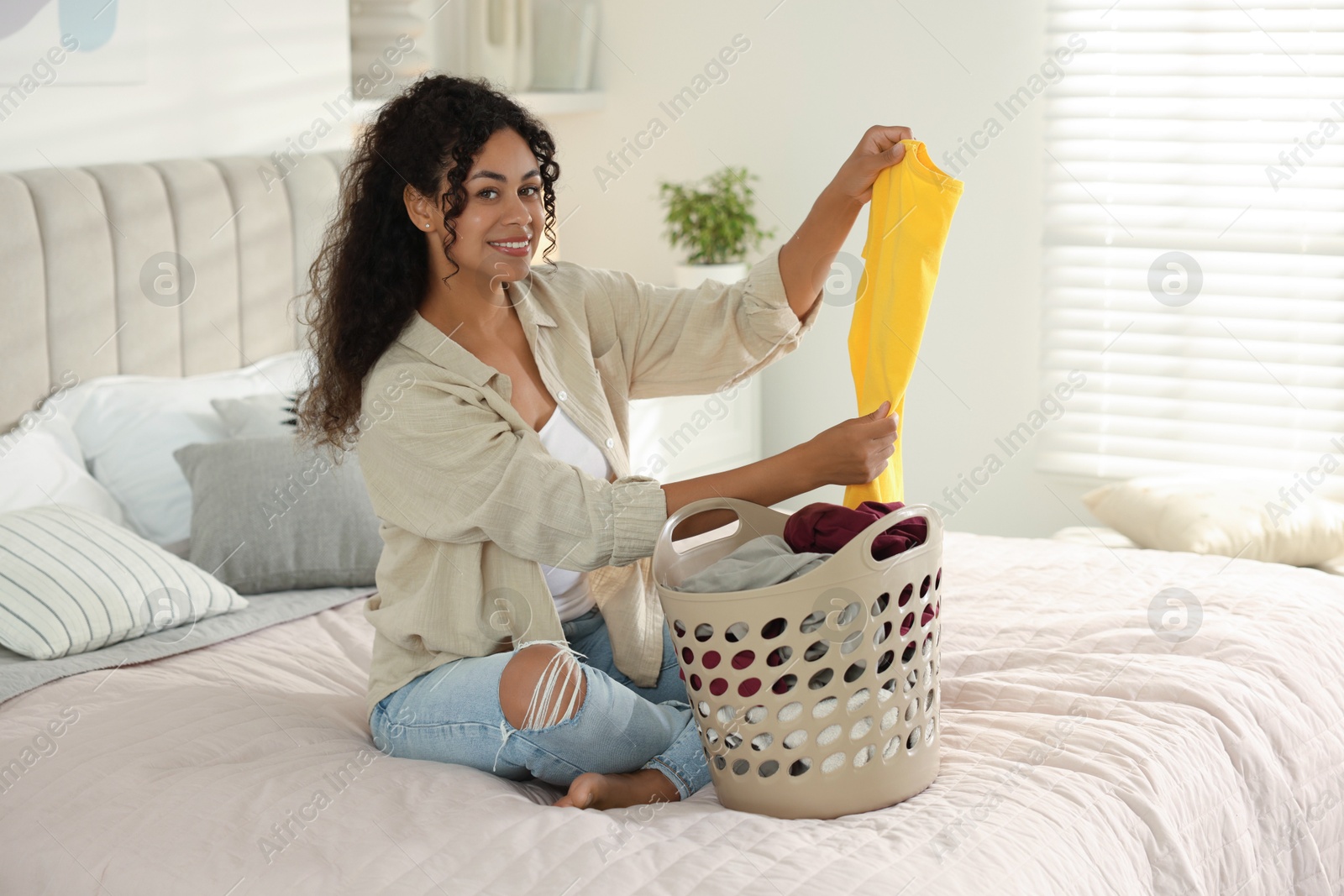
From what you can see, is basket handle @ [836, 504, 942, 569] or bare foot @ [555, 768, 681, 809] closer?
basket handle @ [836, 504, 942, 569]

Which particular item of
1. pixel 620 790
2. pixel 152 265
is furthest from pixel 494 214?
pixel 152 265

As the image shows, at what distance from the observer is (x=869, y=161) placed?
5.10ft

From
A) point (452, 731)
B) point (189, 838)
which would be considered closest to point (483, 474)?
point (452, 731)

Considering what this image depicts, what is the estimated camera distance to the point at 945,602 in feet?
6.32

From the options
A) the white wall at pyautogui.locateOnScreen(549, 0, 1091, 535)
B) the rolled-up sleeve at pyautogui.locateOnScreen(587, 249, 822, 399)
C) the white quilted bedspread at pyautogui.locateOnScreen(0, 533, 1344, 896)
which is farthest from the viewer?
the white wall at pyautogui.locateOnScreen(549, 0, 1091, 535)

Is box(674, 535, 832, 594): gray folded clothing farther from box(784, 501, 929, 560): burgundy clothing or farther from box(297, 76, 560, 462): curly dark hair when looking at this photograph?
box(297, 76, 560, 462): curly dark hair

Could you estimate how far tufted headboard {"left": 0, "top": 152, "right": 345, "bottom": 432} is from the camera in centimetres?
226

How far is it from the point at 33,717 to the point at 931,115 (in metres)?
2.64

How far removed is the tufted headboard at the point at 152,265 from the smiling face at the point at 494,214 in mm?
1053

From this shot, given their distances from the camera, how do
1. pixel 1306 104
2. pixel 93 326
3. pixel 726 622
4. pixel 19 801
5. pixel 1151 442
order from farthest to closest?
pixel 1151 442 < pixel 1306 104 < pixel 93 326 < pixel 19 801 < pixel 726 622

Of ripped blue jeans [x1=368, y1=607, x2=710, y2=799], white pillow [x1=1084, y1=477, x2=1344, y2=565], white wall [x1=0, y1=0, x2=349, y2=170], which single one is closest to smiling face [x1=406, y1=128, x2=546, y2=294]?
ripped blue jeans [x1=368, y1=607, x2=710, y2=799]

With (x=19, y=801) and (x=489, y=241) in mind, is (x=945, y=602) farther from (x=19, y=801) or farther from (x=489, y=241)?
(x=19, y=801)

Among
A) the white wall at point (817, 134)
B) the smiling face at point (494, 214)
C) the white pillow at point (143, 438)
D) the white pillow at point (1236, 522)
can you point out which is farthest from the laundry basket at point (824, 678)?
the white wall at point (817, 134)

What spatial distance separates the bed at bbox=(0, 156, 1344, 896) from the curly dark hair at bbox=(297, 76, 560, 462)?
44 centimetres
